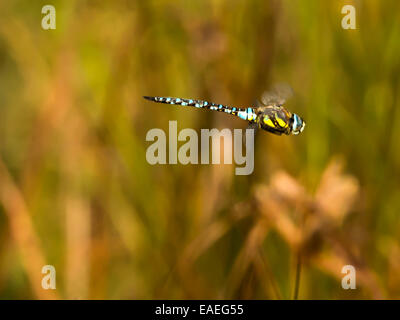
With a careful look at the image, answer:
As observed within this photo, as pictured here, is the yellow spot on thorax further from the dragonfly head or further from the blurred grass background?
the blurred grass background

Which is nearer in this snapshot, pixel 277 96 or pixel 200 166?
pixel 277 96

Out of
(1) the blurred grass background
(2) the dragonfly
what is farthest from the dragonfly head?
(1) the blurred grass background

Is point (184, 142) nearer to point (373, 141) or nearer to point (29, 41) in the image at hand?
point (373, 141)

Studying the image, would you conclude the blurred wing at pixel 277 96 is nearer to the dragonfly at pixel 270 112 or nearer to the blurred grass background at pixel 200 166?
the dragonfly at pixel 270 112

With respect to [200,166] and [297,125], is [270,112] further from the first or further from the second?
[200,166]

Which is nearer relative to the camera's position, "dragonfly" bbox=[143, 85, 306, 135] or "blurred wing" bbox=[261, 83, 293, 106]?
"dragonfly" bbox=[143, 85, 306, 135]

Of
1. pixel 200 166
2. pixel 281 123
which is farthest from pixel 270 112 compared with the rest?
pixel 200 166
